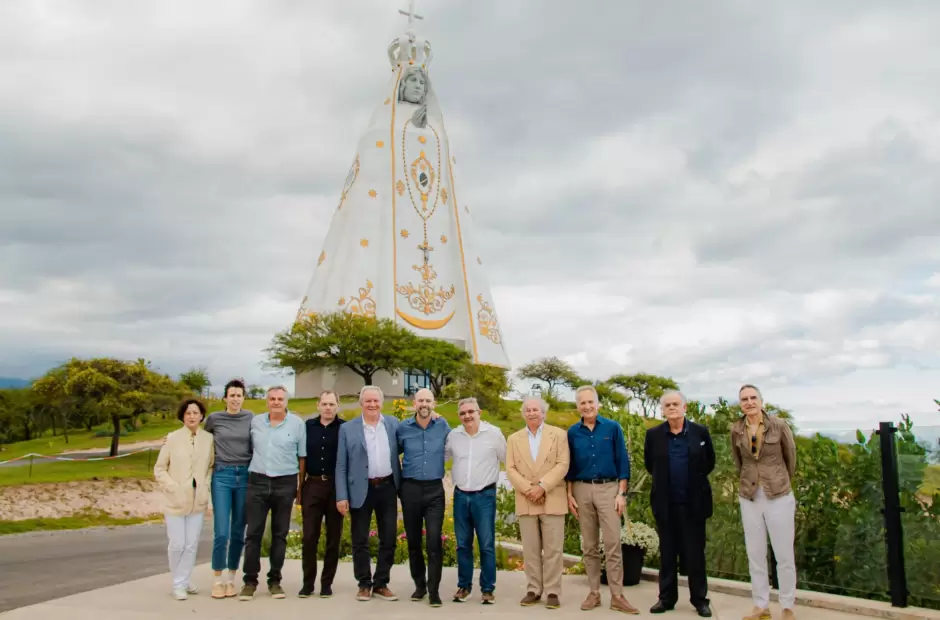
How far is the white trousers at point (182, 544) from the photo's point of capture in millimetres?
5840

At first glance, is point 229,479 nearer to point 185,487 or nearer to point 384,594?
point 185,487

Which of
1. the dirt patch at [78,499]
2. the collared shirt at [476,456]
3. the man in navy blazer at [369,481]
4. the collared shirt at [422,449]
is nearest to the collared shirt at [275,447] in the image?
the man in navy blazer at [369,481]

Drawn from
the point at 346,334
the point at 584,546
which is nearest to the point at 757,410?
the point at 584,546

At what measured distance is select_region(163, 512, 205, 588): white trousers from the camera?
5840mm

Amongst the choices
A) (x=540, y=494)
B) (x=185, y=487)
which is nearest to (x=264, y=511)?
(x=185, y=487)

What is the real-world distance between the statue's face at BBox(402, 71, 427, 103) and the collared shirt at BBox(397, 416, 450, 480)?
1609 inches

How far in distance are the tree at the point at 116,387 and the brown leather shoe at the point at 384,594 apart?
17824mm

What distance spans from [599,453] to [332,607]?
2374 millimetres

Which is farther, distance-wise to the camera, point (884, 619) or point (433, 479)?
point (433, 479)

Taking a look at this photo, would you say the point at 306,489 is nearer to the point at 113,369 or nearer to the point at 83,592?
the point at 83,592

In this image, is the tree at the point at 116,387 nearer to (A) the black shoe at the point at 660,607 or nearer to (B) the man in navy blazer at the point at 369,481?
(B) the man in navy blazer at the point at 369,481

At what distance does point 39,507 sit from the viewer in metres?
14.0

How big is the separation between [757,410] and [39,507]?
14.2 meters

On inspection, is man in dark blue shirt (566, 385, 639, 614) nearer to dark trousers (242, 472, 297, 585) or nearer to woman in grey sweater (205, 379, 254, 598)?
dark trousers (242, 472, 297, 585)
